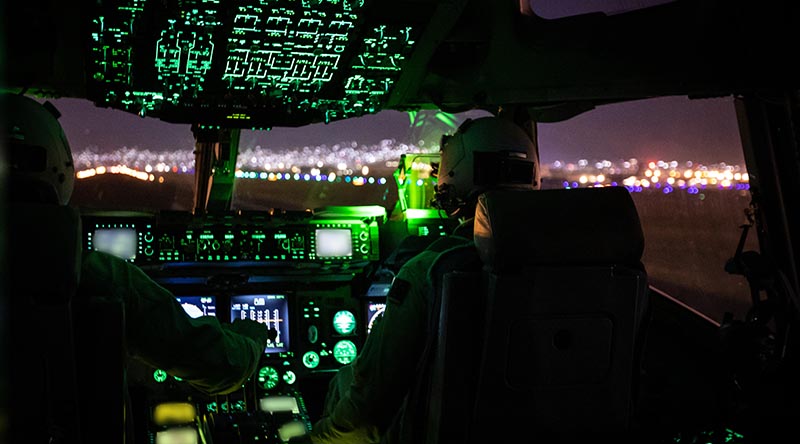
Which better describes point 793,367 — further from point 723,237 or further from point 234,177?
point 723,237

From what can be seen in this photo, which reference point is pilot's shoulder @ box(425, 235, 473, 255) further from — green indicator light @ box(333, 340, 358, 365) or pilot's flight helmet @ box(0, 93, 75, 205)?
green indicator light @ box(333, 340, 358, 365)

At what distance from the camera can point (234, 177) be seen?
110 inches

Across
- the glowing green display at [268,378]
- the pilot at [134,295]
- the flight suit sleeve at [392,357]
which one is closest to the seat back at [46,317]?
the pilot at [134,295]

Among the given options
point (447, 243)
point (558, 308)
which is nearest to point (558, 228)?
point (558, 308)

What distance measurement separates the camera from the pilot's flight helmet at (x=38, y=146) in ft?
4.56

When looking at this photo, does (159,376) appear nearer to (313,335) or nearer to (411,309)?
(313,335)

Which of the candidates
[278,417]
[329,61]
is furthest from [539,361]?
[329,61]

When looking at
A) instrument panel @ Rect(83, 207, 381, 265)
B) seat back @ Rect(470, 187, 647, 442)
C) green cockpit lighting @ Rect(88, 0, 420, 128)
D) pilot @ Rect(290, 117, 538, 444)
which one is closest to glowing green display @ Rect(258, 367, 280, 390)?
instrument panel @ Rect(83, 207, 381, 265)

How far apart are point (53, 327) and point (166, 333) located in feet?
1.06

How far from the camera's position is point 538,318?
1.37 m

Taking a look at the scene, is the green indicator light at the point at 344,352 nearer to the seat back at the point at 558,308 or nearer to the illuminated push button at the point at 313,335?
the illuminated push button at the point at 313,335

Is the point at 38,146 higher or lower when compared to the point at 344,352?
higher

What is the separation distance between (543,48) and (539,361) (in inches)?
75.2

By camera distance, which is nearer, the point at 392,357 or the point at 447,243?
the point at 392,357
